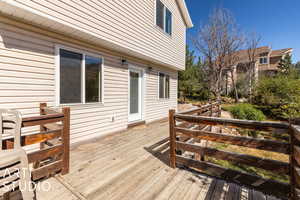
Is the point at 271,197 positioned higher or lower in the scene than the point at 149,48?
lower

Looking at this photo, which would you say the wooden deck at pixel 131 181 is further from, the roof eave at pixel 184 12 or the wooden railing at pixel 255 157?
the roof eave at pixel 184 12

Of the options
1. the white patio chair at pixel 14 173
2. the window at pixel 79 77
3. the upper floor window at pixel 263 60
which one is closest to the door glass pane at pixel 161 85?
the window at pixel 79 77

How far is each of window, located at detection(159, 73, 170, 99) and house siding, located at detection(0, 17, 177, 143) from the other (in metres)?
2.93

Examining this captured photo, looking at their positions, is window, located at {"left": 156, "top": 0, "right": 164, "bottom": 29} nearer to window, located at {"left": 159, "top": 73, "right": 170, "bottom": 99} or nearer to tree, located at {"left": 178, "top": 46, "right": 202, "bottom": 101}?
window, located at {"left": 159, "top": 73, "right": 170, "bottom": 99}

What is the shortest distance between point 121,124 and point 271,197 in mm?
4199

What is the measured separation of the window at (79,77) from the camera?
11.4ft

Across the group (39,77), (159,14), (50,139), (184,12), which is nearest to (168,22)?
(159,14)

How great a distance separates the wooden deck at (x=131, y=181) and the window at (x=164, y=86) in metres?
4.25

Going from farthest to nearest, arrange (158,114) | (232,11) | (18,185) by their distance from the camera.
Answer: (232,11) < (158,114) < (18,185)

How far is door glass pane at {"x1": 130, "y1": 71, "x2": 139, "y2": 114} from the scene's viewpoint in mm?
5723

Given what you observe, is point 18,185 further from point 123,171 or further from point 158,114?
point 158,114

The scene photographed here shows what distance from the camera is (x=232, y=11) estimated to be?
38.5 feet

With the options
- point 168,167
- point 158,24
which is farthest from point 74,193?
point 158,24

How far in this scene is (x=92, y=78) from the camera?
4094 mm
